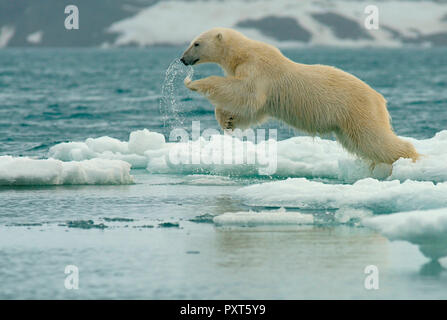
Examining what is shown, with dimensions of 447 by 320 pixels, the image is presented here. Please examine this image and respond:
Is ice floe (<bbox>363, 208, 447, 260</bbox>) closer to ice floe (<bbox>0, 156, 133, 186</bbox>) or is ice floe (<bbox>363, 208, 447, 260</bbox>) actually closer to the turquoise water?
the turquoise water

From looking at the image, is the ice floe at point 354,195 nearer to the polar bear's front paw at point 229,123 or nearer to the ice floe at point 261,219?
the ice floe at point 261,219

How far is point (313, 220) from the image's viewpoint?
226 inches

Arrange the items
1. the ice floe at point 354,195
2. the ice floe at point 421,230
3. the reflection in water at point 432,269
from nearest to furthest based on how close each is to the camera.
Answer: the reflection in water at point 432,269
the ice floe at point 421,230
the ice floe at point 354,195

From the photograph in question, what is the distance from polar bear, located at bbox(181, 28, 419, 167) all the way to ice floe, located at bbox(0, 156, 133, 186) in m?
1.34

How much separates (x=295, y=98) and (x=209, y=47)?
1022 millimetres

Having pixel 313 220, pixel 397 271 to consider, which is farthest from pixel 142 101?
pixel 397 271

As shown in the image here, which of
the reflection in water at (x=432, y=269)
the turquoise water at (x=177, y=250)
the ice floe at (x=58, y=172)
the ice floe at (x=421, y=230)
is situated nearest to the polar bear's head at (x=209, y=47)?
the turquoise water at (x=177, y=250)

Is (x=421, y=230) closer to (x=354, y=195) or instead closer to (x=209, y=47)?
(x=354, y=195)

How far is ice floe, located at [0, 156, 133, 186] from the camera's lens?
7723 millimetres

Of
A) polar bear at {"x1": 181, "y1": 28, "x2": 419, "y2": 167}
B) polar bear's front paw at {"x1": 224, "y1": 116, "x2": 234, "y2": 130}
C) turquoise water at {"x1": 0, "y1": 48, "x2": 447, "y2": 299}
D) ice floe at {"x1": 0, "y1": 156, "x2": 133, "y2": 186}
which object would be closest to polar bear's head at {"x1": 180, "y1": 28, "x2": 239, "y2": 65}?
polar bear at {"x1": 181, "y1": 28, "x2": 419, "y2": 167}

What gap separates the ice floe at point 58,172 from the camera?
7723mm

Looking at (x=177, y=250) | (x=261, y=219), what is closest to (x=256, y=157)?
(x=261, y=219)

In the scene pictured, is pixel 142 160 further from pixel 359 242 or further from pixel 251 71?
pixel 359 242

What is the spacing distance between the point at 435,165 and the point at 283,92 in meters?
1.69
